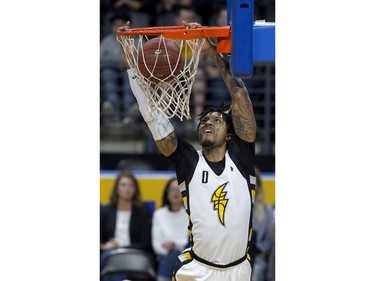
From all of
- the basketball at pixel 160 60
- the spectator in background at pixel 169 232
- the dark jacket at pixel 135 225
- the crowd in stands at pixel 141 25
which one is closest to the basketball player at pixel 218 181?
the basketball at pixel 160 60

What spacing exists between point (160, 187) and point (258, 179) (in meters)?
0.96

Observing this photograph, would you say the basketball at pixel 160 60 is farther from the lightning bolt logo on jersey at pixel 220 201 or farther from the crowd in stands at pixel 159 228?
the crowd in stands at pixel 159 228

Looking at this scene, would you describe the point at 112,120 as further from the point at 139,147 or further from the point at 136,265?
the point at 136,265

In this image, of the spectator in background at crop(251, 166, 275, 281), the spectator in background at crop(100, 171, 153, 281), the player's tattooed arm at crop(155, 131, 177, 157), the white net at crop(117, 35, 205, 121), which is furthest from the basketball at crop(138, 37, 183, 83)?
the spectator in background at crop(251, 166, 275, 281)

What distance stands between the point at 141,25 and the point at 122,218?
6.95 feet

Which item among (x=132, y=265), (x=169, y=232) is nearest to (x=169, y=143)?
(x=169, y=232)

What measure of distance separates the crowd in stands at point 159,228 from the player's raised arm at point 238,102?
2.21m

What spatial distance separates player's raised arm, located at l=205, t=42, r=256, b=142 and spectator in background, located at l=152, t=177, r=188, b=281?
7.30ft

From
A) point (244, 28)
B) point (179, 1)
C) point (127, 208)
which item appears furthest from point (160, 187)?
point (244, 28)

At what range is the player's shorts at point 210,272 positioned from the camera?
640 centimetres

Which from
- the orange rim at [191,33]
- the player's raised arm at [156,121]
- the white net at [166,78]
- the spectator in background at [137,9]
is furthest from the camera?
the spectator in background at [137,9]

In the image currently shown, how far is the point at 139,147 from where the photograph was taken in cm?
918

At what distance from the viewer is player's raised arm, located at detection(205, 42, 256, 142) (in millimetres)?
6434

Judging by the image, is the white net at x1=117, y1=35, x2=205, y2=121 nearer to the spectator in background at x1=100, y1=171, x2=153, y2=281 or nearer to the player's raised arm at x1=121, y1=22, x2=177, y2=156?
the player's raised arm at x1=121, y1=22, x2=177, y2=156
